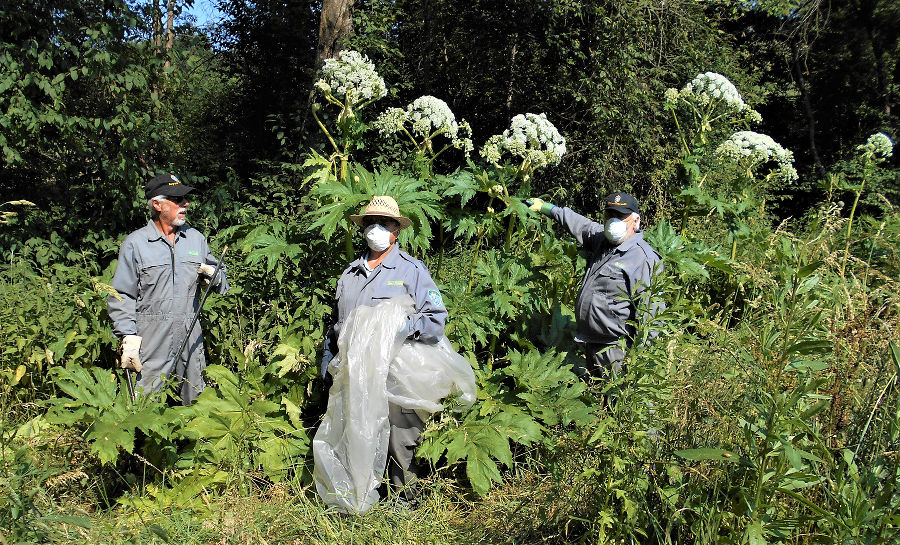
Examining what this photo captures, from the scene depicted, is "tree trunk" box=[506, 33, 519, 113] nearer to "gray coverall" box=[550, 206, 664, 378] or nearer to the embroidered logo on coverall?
"gray coverall" box=[550, 206, 664, 378]

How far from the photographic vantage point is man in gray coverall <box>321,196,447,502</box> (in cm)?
397

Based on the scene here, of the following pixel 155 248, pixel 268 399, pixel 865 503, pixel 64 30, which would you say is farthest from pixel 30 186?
pixel 865 503

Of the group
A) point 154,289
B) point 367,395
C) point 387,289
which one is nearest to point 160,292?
point 154,289

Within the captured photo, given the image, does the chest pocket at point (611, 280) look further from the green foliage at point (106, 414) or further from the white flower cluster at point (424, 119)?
the green foliage at point (106, 414)

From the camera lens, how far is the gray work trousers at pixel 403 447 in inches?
155

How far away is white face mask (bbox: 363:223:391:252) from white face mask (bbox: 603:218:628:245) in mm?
1557

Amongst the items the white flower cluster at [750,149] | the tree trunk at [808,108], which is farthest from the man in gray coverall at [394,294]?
the tree trunk at [808,108]

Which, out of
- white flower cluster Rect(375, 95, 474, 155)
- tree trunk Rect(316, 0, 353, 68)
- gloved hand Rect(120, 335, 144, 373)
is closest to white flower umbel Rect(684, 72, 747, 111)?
white flower cluster Rect(375, 95, 474, 155)

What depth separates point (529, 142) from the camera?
5051mm

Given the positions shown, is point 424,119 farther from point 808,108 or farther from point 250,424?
point 808,108

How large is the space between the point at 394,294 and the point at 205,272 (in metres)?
1.45

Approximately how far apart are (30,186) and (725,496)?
7138 millimetres

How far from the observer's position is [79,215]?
6906mm

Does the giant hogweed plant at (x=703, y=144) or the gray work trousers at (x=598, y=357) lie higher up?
the giant hogweed plant at (x=703, y=144)
